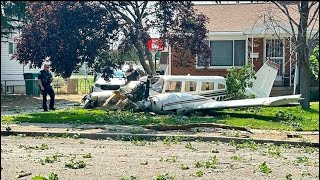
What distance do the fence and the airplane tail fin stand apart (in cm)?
646

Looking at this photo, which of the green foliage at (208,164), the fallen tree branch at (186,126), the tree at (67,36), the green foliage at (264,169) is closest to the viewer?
the green foliage at (264,169)

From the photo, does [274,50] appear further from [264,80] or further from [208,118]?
[208,118]

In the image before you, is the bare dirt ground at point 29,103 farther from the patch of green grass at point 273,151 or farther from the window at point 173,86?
the patch of green grass at point 273,151

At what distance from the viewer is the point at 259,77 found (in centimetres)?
1975

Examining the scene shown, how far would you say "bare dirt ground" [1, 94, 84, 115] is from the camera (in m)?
18.8

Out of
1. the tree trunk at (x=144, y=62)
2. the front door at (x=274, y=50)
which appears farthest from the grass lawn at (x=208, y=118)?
the front door at (x=274, y=50)

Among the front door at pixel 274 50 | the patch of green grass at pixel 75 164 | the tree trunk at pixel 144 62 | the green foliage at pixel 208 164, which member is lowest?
the green foliage at pixel 208 164

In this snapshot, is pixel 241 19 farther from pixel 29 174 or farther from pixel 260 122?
pixel 29 174

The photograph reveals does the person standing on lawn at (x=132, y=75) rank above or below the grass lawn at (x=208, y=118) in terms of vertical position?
above

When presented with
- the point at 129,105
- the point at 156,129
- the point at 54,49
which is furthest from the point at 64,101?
the point at 54,49

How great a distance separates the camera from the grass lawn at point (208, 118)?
551 inches

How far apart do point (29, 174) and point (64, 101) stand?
16.4 meters

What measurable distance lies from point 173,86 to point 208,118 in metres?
2.71

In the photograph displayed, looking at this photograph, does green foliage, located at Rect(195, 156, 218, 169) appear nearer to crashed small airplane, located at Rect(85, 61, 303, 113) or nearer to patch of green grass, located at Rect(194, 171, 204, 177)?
patch of green grass, located at Rect(194, 171, 204, 177)
